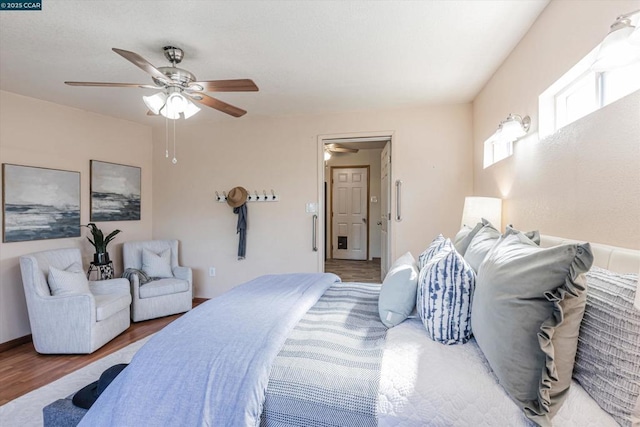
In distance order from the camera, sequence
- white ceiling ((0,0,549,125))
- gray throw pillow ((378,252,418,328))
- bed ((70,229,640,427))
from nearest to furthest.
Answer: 1. bed ((70,229,640,427))
2. gray throw pillow ((378,252,418,328))
3. white ceiling ((0,0,549,125))

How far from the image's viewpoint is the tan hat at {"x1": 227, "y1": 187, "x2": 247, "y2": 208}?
12.8 feet

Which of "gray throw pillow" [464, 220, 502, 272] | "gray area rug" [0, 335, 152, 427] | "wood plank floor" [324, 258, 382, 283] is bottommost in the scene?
"gray area rug" [0, 335, 152, 427]

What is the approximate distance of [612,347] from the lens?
2.65 feet

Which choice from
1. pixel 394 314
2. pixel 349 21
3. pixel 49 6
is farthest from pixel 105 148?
pixel 394 314

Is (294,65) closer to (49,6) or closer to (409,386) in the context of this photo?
(49,6)

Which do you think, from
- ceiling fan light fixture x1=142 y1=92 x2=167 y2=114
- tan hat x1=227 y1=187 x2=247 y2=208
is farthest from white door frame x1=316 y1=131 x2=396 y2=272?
ceiling fan light fixture x1=142 y1=92 x2=167 y2=114

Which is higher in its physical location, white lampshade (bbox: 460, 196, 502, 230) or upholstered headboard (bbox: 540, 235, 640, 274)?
white lampshade (bbox: 460, 196, 502, 230)

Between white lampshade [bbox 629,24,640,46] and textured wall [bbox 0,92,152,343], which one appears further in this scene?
textured wall [bbox 0,92,152,343]

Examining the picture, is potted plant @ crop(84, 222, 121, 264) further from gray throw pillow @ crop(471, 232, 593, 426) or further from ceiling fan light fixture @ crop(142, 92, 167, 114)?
gray throw pillow @ crop(471, 232, 593, 426)

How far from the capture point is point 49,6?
5.63 feet

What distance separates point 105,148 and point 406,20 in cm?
370

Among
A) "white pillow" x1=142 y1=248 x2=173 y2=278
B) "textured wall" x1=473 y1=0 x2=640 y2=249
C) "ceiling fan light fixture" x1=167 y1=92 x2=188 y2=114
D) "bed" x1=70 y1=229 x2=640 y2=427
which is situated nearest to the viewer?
"bed" x1=70 y1=229 x2=640 y2=427

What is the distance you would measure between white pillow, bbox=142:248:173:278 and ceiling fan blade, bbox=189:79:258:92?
96.3 inches

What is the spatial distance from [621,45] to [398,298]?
1202 millimetres
